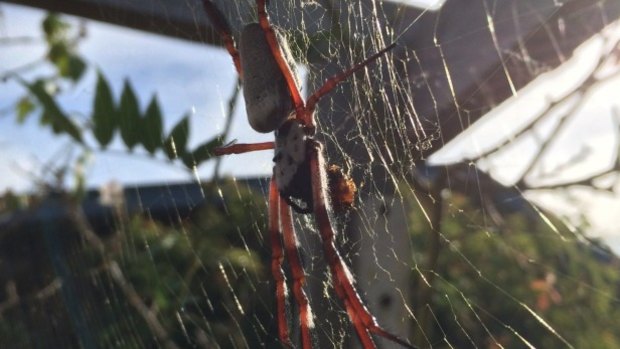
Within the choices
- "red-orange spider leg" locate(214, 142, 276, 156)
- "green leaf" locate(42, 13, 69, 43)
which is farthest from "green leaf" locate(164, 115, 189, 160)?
"green leaf" locate(42, 13, 69, 43)

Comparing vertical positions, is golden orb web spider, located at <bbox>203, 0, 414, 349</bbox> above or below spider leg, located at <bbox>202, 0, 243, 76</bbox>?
below

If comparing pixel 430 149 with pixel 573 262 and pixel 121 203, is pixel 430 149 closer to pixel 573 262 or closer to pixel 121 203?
pixel 573 262

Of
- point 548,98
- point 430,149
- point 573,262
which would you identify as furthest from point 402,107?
point 573,262

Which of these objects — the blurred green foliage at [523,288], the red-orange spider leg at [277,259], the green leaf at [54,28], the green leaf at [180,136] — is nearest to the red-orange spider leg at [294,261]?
the red-orange spider leg at [277,259]

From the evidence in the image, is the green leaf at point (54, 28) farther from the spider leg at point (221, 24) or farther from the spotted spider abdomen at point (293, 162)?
the spotted spider abdomen at point (293, 162)

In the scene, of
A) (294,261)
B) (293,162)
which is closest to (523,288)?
(294,261)

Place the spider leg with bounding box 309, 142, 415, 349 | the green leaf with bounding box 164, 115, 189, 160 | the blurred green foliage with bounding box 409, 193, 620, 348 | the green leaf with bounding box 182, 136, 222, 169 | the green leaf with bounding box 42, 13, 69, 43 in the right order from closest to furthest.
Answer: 1. the spider leg with bounding box 309, 142, 415, 349
2. the green leaf with bounding box 182, 136, 222, 169
3. the green leaf with bounding box 164, 115, 189, 160
4. the blurred green foliage with bounding box 409, 193, 620, 348
5. the green leaf with bounding box 42, 13, 69, 43

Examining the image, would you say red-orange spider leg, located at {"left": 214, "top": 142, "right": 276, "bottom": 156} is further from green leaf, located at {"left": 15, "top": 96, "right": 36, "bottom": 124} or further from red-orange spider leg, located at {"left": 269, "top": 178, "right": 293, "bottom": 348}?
green leaf, located at {"left": 15, "top": 96, "right": 36, "bottom": 124}

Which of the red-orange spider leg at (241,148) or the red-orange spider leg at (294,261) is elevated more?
the red-orange spider leg at (241,148)
